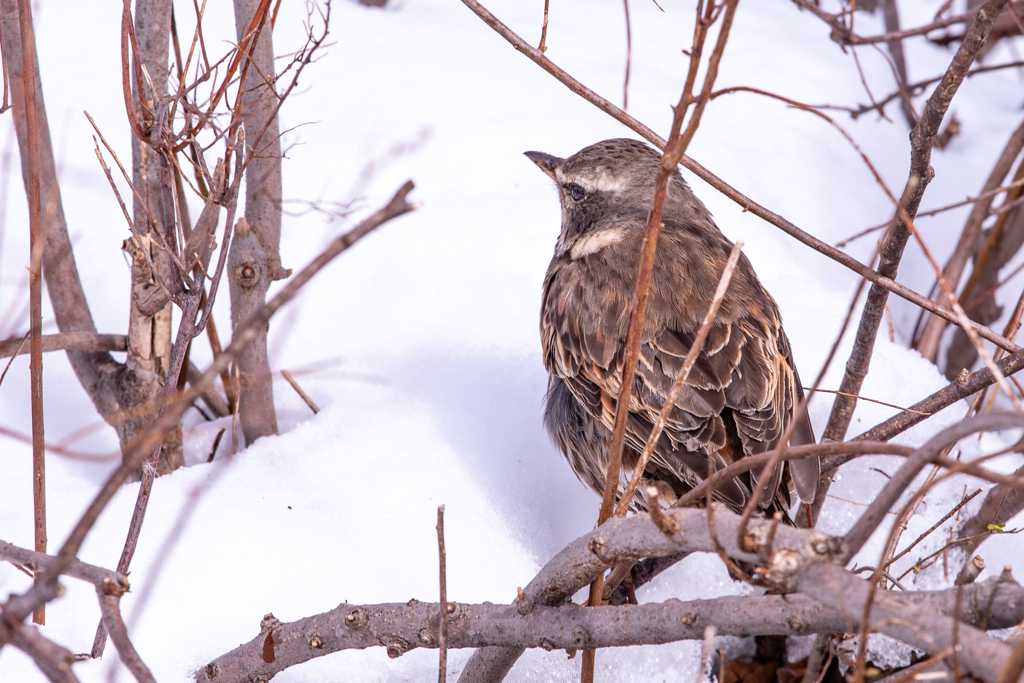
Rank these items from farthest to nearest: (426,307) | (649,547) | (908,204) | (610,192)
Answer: (426,307), (610,192), (908,204), (649,547)

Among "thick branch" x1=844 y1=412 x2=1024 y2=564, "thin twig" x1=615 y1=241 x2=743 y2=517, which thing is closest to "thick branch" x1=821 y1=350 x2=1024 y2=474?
"thin twig" x1=615 y1=241 x2=743 y2=517

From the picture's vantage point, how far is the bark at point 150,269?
212 cm

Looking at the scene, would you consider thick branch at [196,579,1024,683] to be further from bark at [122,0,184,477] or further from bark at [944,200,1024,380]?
bark at [944,200,1024,380]

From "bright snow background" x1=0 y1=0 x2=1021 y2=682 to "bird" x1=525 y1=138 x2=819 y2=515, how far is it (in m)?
0.38

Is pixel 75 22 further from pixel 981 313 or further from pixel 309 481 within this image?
pixel 981 313

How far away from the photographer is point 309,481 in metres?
2.47

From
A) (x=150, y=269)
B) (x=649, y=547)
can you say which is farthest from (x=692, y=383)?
(x=150, y=269)

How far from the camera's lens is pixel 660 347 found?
2338 millimetres

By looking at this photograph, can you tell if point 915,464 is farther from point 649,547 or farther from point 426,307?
point 426,307

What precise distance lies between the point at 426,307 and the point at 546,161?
0.70 m

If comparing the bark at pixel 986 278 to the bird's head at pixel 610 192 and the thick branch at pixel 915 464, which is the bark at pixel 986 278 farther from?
the thick branch at pixel 915 464

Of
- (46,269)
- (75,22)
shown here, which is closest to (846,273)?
(46,269)

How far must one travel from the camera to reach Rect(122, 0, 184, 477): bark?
2119mm

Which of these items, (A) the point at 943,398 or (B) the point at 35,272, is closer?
(B) the point at 35,272
